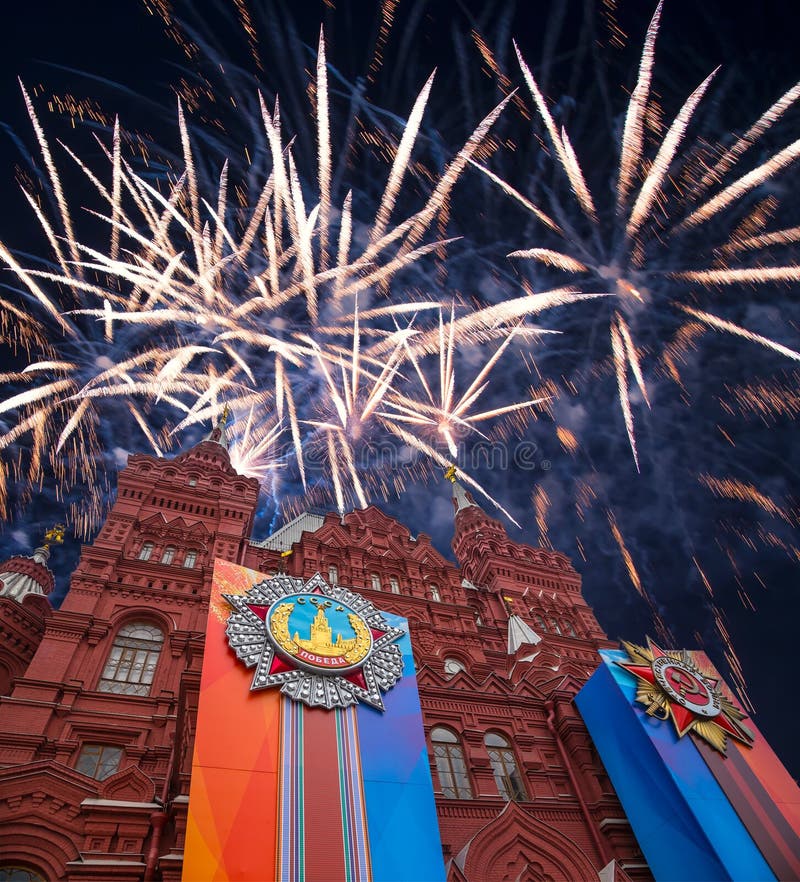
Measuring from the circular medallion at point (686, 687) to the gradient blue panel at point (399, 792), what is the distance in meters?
9.44

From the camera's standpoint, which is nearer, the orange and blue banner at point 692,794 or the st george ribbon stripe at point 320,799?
the st george ribbon stripe at point 320,799

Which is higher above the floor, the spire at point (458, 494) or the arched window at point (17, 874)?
the spire at point (458, 494)

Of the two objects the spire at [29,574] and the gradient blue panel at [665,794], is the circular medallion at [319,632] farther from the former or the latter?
the spire at [29,574]

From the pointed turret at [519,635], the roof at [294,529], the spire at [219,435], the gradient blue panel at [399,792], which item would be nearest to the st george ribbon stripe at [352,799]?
the gradient blue panel at [399,792]

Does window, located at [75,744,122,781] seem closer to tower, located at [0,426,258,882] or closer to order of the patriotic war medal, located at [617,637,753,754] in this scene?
tower, located at [0,426,258,882]

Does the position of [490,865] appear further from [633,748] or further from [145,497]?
[145,497]

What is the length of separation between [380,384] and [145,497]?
1147 cm

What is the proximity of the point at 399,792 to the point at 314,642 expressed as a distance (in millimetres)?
4571

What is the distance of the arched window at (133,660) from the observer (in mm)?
18078

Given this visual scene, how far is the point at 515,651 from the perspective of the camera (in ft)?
83.7

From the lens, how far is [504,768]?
1948cm

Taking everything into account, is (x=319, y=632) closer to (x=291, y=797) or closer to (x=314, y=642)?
(x=314, y=642)

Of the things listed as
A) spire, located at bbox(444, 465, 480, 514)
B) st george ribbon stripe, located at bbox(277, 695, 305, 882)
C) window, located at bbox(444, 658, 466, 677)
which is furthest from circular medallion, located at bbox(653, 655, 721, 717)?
spire, located at bbox(444, 465, 480, 514)

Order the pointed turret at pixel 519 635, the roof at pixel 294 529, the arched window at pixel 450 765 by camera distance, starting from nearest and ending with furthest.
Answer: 1. the arched window at pixel 450 765
2. the pointed turret at pixel 519 635
3. the roof at pixel 294 529
